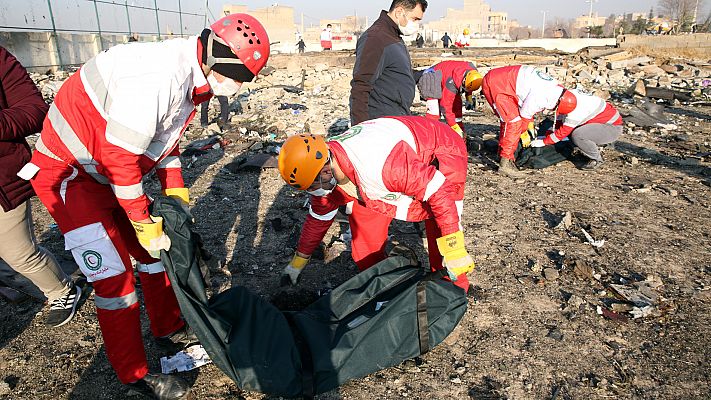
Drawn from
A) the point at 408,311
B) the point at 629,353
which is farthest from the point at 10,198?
the point at 629,353

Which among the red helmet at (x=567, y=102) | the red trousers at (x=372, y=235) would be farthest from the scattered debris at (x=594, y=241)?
the red helmet at (x=567, y=102)

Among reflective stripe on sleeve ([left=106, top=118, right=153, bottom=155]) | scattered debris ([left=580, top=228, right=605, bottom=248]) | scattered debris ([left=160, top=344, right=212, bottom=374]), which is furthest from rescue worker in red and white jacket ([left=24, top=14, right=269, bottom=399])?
scattered debris ([left=580, top=228, right=605, bottom=248])

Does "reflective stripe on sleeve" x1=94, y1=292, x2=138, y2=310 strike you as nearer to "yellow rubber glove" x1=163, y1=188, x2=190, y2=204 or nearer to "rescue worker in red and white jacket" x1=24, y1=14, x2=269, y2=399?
"rescue worker in red and white jacket" x1=24, y1=14, x2=269, y2=399

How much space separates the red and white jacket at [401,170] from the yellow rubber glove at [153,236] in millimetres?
1027

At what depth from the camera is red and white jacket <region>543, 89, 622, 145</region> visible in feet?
19.6

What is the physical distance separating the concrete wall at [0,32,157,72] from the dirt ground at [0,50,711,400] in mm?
12577

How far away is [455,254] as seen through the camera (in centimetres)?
260

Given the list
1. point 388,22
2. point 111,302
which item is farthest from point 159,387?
point 388,22

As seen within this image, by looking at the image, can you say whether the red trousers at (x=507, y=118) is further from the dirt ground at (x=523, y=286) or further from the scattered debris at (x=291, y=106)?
the scattered debris at (x=291, y=106)

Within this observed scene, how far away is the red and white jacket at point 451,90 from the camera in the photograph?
611 cm

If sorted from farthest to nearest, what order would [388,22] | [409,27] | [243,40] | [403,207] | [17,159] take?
[409,27] → [388,22] → [403,207] → [17,159] → [243,40]

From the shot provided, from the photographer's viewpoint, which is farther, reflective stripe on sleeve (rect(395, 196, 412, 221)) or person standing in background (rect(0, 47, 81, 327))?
reflective stripe on sleeve (rect(395, 196, 412, 221))

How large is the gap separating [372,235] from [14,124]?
233 centimetres

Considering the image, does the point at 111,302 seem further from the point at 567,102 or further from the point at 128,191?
the point at 567,102
